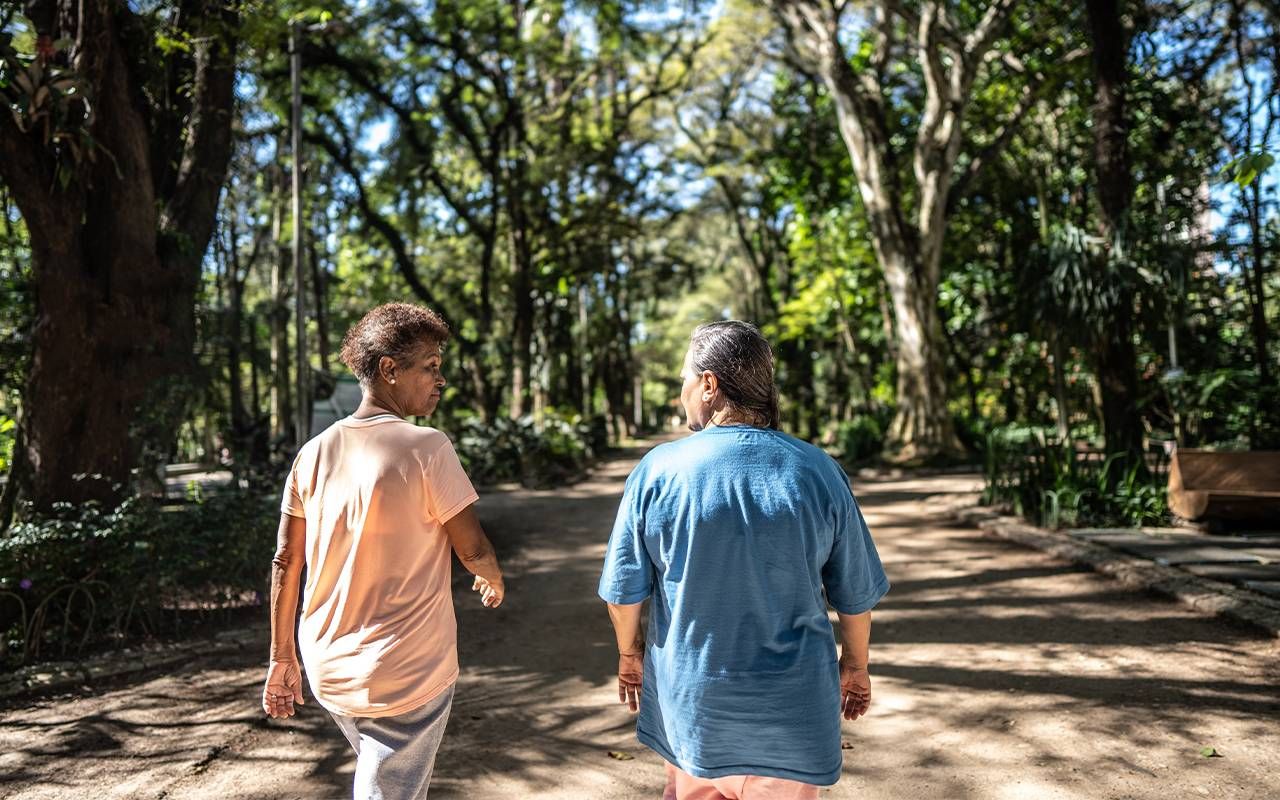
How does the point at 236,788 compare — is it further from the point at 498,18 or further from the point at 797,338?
the point at 797,338

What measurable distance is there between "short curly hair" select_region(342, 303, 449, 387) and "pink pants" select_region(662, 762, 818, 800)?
1.31 m

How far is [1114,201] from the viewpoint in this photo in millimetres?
10883

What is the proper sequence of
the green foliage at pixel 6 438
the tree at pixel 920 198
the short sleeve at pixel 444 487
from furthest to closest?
the tree at pixel 920 198, the green foliage at pixel 6 438, the short sleeve at pixel 444 487

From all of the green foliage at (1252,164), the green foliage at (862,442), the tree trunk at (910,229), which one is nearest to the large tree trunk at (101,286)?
the green foliage at (1252,164)

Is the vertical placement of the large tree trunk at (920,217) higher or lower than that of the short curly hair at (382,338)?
higher

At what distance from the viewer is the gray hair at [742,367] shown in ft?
7.82

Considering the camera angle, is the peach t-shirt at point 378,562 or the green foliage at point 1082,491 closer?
the peach t-shirt at point 378,562

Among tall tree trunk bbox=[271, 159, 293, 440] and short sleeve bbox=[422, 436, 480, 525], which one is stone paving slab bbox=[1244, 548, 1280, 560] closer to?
short sleeve bbox=[422, 436, 480, 525]

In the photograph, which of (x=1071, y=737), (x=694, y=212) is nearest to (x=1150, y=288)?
(x=1071, y=737)

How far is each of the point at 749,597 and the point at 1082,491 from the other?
27.9 feet

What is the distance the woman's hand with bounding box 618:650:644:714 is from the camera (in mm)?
2490

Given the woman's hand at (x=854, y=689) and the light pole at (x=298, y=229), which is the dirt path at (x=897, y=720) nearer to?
the woman's hand at (x=854, y=689)

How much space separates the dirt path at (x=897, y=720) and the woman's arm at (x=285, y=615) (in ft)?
5.10

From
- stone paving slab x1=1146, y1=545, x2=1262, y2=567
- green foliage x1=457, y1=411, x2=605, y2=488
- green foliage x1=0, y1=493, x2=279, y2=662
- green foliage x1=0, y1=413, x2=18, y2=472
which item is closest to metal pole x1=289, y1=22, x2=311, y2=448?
green foliage x1=0, y1=413, x2=18, y2=472
